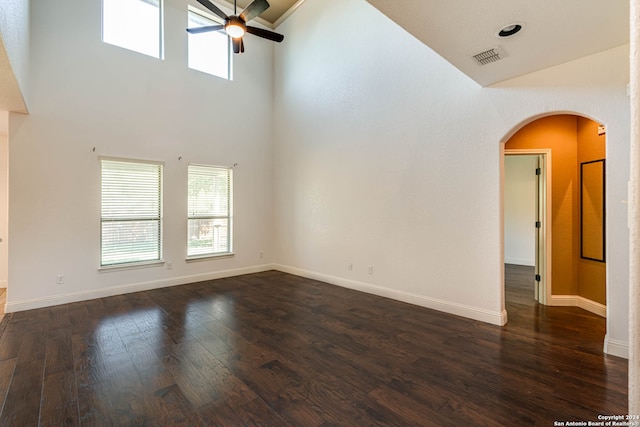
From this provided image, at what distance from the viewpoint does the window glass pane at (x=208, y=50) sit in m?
5.94

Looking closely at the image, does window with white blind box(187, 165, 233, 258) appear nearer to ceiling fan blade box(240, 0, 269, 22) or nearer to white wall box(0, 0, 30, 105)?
white wall box(0, 0, 30, 105)

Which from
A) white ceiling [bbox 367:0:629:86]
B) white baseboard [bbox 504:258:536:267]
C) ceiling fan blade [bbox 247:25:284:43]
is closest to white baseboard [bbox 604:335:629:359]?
white ceiling [bbox 367:0:629:86]

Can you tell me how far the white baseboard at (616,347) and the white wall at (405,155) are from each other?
19 mm

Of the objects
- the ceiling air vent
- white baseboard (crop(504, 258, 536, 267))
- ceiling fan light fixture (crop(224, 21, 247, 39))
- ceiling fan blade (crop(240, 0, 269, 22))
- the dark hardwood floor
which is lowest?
the dark hardwood floor

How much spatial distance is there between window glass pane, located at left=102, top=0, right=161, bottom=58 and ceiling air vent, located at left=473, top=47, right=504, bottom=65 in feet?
17.3

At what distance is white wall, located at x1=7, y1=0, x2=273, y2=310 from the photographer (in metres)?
4.26

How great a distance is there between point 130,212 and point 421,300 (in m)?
4.88

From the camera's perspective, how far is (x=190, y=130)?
574 centimetres

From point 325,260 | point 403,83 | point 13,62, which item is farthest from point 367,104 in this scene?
point 13,62

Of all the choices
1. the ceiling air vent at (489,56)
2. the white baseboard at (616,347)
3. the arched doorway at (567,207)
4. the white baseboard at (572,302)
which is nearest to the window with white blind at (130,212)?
the ceiling air vent at (489,56)

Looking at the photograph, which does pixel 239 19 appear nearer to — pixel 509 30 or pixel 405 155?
pixel 405 155

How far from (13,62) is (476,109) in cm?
502

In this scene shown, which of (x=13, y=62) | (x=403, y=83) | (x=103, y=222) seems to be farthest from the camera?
(x=103, y=222)

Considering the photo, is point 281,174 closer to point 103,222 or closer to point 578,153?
point 103,222
